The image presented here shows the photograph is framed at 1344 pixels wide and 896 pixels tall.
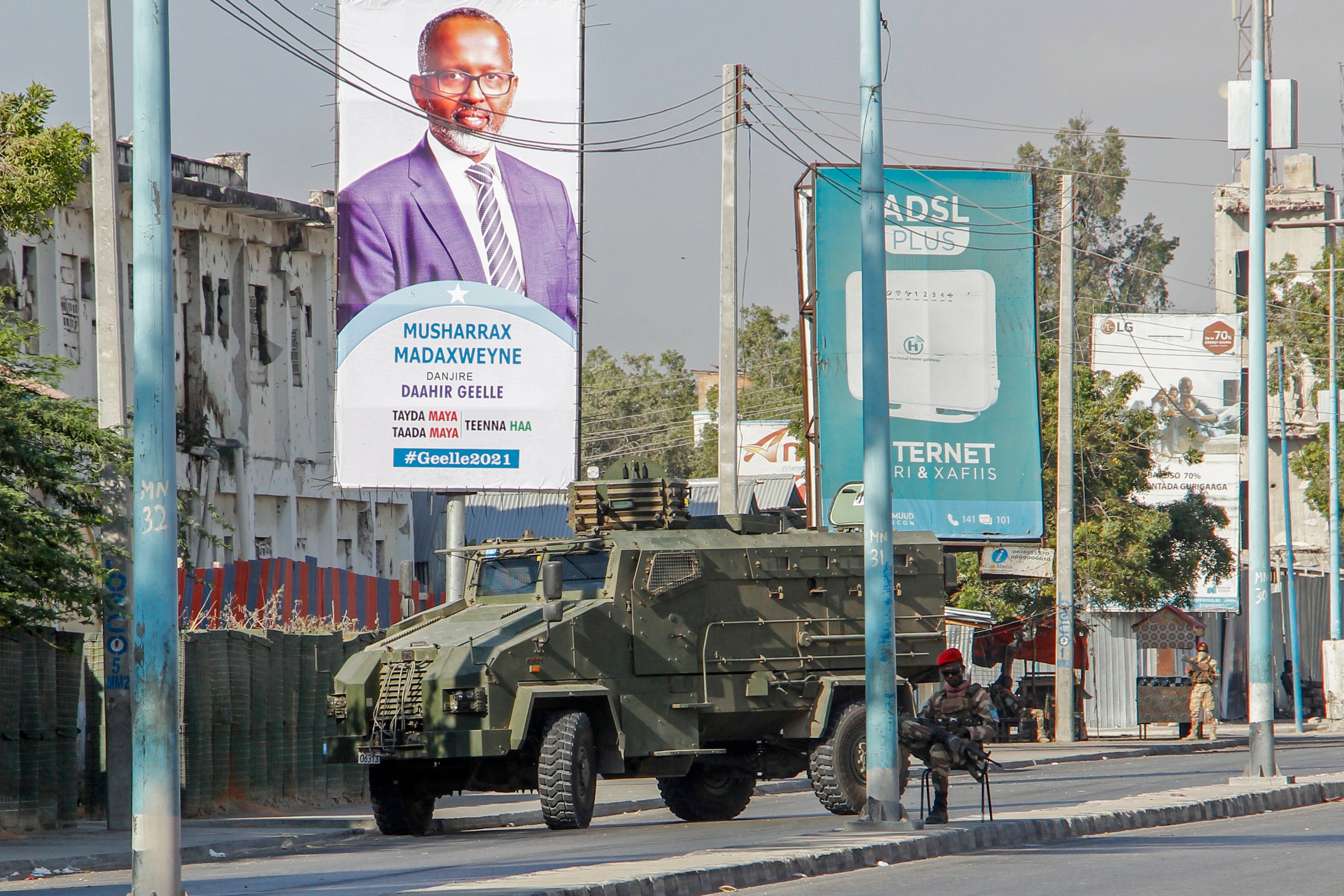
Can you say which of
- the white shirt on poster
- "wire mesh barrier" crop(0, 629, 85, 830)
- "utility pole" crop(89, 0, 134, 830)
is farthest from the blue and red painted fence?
the white shirt on poster

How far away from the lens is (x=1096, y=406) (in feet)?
118

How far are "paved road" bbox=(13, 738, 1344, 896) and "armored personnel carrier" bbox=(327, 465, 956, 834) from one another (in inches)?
19.5

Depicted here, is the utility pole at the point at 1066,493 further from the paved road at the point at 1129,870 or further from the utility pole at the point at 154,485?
the utility pole at the point at 154,485

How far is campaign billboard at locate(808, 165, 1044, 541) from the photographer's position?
1125 inches

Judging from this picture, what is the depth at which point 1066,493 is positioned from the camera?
30.9 m

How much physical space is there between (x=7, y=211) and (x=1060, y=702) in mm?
21820

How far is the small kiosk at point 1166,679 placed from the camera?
34375 millimetres

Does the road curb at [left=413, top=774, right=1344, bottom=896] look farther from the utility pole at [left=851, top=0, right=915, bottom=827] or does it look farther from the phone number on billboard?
the phone number on billboard

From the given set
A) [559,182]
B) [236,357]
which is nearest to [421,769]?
[559,182]

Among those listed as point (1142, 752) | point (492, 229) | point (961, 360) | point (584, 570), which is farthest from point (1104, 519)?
point (584, 570)

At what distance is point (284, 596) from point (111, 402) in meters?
10.6

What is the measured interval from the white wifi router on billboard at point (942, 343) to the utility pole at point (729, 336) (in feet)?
19.2

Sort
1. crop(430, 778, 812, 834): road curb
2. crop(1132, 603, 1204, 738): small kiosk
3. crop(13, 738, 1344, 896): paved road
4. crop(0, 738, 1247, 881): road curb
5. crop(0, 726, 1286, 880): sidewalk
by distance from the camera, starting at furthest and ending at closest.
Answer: crop(1132, 603, 1204, 738): small kiosk
crop(430, 778, 812, 834): road curb
crop(0, 726, 1286, 880): sidewalk
crop(0, 738, 1247, 881): road curb
crop(13, 738, 1344, 896): paved road

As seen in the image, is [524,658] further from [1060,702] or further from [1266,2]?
[1060,702]
